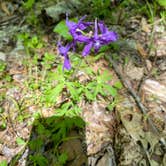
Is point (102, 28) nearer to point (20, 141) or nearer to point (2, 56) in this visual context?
point (20, 141)

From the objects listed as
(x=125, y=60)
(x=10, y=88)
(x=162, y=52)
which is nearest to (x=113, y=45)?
(x=125, y=60)

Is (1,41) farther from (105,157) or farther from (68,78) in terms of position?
(105,157)

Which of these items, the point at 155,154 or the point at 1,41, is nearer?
the point at 155,154

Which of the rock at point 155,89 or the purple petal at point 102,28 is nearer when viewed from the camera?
the purple petal at point 102,28

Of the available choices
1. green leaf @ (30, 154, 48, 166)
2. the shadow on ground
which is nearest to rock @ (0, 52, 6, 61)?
the shadow on ground

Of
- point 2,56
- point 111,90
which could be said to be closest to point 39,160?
point 111,90

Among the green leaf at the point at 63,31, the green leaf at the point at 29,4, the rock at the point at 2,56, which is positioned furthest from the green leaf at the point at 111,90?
the green leaf at the point at 29,4

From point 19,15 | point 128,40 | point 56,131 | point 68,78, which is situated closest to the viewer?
point 56,131

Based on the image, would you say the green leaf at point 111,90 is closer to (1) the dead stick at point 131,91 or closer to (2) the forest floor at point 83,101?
(2) the forest floor at point 83,101
